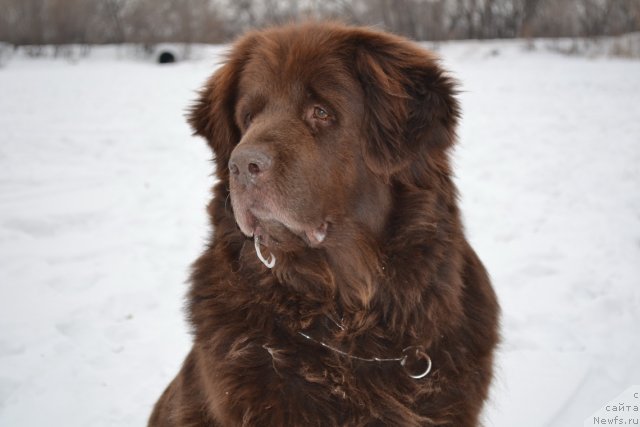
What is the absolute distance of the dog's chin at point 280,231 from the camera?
2.36 m

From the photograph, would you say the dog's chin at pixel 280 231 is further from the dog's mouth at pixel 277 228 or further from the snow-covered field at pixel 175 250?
the snow-covered field at pixel 175 250

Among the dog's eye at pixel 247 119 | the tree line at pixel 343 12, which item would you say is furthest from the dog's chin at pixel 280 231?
the tree line at pixel 343 12

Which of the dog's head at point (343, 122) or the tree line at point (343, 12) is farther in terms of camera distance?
the tree line at point (343, 12)

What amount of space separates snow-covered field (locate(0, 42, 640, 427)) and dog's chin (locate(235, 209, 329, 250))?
1232 millimetres

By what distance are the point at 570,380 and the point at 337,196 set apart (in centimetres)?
253

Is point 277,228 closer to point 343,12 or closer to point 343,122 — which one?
point 343,122

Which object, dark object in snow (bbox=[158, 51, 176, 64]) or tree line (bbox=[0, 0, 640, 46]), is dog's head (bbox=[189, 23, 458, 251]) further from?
dark object in snow (bbox=[158, 51, 176, 64])

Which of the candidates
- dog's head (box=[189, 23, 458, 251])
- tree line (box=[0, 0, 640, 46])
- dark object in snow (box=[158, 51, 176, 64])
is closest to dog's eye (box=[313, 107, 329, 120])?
dog's head (box=[189, 23, 458, 251])

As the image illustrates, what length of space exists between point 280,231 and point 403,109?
851 mm

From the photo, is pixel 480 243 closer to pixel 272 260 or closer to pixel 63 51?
pixel 272 260

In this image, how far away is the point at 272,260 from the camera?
2.55 metres

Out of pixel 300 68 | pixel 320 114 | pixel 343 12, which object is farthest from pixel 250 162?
pixel 343 12

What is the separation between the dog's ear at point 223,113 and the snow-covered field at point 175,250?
0.33 meters

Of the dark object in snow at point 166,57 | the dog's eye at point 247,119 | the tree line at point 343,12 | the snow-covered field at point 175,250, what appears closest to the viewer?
the dog's eye at point 247,119
